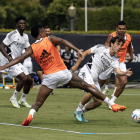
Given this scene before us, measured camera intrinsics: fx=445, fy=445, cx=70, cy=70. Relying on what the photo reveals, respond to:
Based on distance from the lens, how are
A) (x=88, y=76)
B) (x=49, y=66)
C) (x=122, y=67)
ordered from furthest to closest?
(x=122, y=67), (x=88, y=76), (x=49, y=66)

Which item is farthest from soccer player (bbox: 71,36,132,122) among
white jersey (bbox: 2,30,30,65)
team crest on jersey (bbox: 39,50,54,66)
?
white jersey (bbox: 2,30,30,65)

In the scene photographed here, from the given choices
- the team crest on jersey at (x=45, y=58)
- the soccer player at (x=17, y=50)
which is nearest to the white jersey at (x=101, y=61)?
the team crest on jersey at (x=45, y=58)

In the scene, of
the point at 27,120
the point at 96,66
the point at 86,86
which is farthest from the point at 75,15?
the point at 27,120

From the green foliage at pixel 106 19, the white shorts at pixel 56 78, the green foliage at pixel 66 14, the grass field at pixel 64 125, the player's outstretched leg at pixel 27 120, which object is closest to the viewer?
the grass field at pixel 64 125

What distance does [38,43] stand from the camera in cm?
822

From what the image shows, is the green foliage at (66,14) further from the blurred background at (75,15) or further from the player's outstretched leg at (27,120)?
the player's outstretched leg at (27,120)

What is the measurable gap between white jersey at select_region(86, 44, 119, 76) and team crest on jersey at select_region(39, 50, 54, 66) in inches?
52.7

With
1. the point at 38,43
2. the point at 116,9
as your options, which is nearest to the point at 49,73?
the point at 38,43

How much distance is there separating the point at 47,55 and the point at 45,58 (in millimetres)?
67

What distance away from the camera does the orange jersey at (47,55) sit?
26.8ft

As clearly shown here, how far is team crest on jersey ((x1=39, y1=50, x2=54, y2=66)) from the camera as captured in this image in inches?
323

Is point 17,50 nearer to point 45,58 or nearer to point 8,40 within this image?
point 8,40

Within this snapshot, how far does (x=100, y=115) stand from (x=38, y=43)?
2.74 metres

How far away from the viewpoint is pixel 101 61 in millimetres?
9312
